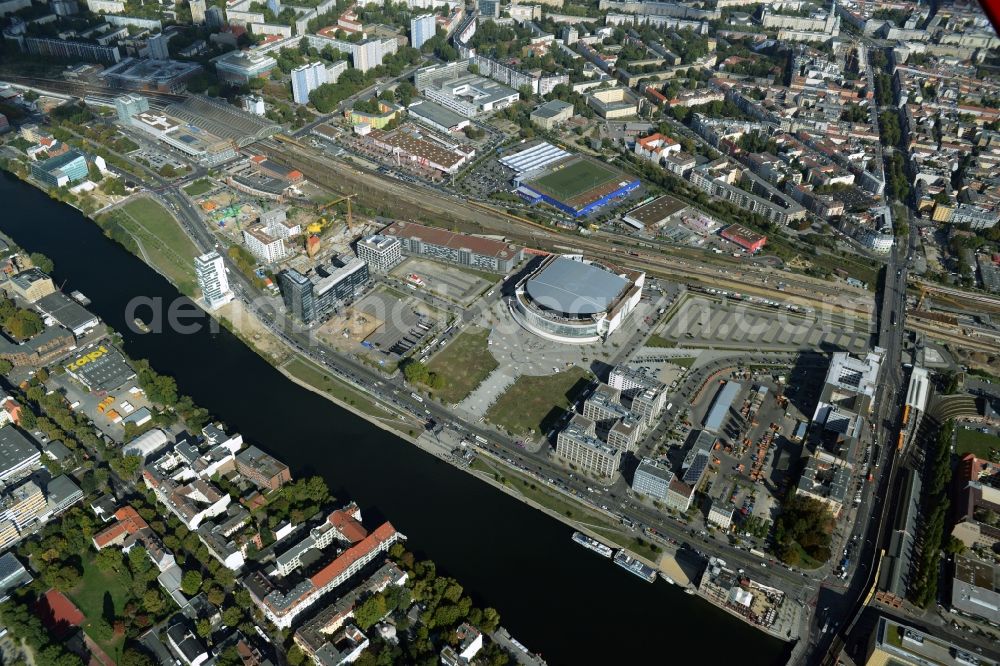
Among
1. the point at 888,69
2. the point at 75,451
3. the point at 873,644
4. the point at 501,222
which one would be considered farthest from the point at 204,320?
the point at 888,69

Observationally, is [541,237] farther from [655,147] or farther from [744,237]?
[655,147]

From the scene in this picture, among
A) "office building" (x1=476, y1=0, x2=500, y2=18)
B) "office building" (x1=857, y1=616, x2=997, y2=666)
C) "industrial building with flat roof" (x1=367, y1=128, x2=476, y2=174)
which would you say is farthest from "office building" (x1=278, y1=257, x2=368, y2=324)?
"office building" (x1=476, y1=0, x2=500, y2=18)

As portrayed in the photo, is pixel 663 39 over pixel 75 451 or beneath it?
over

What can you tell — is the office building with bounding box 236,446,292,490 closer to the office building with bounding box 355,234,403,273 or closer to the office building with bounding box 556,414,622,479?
the office building with bounding box 556,414,622,479

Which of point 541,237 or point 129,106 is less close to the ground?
point 129,106

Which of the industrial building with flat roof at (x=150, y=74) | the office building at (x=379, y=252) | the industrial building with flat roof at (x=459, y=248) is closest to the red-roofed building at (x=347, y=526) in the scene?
the office building at (x=379, y=252)

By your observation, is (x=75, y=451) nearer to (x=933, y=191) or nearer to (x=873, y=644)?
(x=873, y=644)

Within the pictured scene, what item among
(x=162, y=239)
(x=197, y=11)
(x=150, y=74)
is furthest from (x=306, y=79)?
(x=162, y=239)
